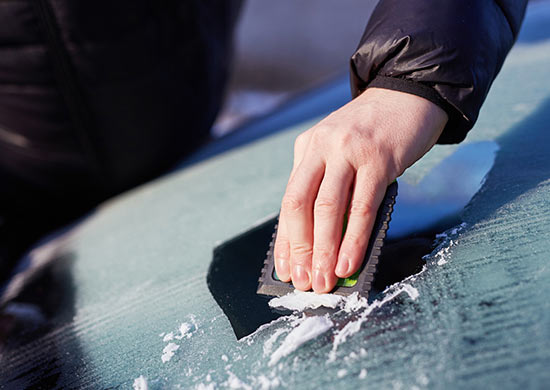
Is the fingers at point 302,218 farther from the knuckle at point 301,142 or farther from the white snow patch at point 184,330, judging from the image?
the white snow patch at point 184,330

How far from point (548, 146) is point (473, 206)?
0.65 ft

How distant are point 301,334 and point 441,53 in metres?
0.37

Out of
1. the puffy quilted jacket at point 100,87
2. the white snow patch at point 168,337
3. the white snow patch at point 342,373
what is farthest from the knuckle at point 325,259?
the puffy quilted jacket at point 100,87

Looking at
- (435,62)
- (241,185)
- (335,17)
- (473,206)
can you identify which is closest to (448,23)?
(435,62)

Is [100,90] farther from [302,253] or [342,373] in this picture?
[342,373]

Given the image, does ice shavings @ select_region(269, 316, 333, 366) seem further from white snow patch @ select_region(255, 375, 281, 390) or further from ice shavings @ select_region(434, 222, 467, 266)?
ice shavings @ select_region(434, 222, 467, 266)

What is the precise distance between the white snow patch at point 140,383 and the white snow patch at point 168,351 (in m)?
0.03

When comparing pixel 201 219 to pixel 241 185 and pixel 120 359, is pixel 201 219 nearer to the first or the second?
pixel 241 185

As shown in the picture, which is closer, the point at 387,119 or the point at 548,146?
the point at 387,119

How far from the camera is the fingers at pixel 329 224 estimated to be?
549 mm

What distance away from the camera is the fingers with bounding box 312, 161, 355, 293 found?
55cm

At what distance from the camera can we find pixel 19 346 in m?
0.75

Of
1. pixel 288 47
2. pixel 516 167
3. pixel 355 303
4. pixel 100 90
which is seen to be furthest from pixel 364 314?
pixel 288 47

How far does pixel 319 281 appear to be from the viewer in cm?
55
